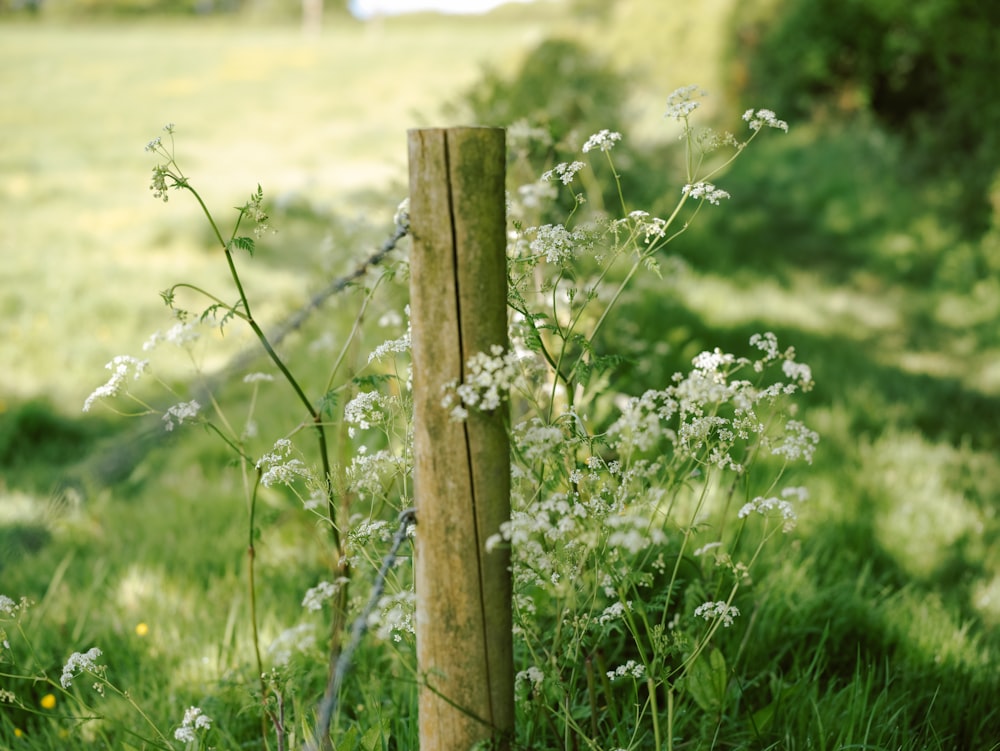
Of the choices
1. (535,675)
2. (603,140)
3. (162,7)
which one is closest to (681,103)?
(603,140)

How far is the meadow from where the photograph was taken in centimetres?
236

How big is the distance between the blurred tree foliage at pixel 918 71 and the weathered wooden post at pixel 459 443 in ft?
26.6

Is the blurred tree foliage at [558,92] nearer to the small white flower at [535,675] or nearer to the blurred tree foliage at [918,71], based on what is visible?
the blurred tree foliage at [918,71]

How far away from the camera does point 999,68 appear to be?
26.1 ft

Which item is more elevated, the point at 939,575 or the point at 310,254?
the point at 310,254

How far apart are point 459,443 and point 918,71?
9.91m

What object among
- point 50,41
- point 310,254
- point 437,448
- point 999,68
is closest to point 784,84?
point 999,68

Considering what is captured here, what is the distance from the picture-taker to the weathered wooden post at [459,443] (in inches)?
58.7

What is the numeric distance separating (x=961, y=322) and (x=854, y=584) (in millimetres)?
5000

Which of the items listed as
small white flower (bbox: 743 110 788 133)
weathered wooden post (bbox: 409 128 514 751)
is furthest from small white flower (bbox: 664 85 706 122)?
weathered wooden post (bbox: 409 128 514 751)

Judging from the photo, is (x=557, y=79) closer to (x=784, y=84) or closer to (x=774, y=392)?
(x=784, y=84)

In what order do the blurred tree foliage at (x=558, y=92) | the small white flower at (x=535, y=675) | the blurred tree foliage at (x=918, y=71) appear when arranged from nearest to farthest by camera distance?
the small white flower at (x=535, y=675) < the blurred tree foliage at (x=558, y=92) < the blurred tree foliage at (x=918, y=71)

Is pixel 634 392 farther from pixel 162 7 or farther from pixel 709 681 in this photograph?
pixel 162 7

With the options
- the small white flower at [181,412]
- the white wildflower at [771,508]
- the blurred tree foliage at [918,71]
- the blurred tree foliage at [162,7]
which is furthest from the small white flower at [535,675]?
the blurred tree foliage at [162,7]
